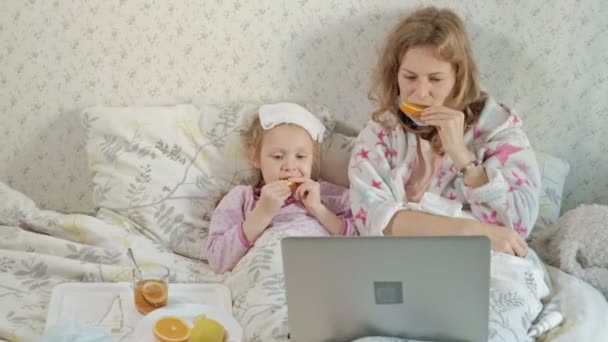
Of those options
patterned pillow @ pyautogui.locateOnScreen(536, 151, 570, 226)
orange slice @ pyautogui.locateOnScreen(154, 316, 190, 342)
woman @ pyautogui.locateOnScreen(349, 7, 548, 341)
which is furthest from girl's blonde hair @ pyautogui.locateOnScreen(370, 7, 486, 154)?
orange slice @ pyautogui.locateOnScreen(154, 316, 190, 342)

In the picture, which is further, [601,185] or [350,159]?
[601,185]

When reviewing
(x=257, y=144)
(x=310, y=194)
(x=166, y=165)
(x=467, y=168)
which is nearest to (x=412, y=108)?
(x=467, y=168)

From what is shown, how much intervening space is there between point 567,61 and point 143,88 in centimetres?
119

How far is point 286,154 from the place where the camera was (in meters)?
2.06

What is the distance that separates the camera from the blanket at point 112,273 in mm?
1665

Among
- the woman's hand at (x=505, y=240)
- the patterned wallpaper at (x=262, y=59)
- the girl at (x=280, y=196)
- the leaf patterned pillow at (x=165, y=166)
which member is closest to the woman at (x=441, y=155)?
the woman's hand at (x=505, y=240)

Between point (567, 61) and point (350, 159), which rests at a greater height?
point (567, 61)

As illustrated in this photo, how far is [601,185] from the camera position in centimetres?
235

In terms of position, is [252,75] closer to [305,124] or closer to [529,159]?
[305,124]

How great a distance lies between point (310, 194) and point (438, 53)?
47 centimetres

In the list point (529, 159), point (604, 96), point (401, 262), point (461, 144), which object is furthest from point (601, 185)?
point (401, 262)

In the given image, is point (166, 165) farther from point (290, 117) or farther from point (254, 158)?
point (290, 117)

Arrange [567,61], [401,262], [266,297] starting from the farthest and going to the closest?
1. [567,61]
2. [266,297]
3. [401,262]

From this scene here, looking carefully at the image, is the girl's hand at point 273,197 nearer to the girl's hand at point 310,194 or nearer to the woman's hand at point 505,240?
the girl's hand at point 310,194
